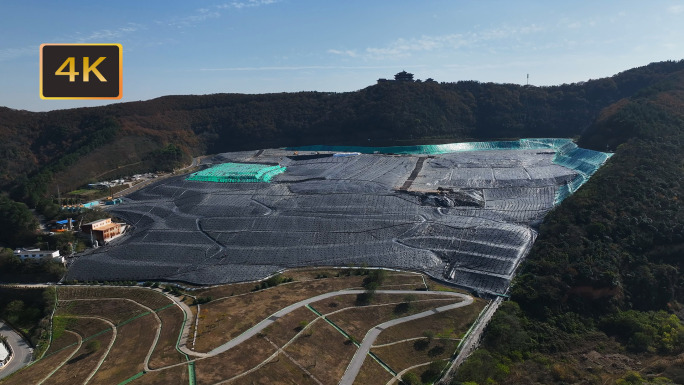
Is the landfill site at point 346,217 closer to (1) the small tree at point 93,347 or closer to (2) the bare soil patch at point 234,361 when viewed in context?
(1) the small tree at point 93,347

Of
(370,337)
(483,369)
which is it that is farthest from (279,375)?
(483,369)

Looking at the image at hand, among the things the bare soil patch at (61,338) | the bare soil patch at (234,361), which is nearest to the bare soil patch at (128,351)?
the bare soil patch at (61,338)

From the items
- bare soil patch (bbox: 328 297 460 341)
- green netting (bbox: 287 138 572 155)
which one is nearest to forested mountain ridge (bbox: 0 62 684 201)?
green netting (bbox: 287 138 572 155)

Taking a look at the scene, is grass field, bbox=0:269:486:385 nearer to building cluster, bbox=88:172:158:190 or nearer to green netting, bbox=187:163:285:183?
green netting, bbox=187:163:285:183

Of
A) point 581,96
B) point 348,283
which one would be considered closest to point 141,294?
point 348,283

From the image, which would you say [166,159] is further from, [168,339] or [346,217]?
[168,339]
